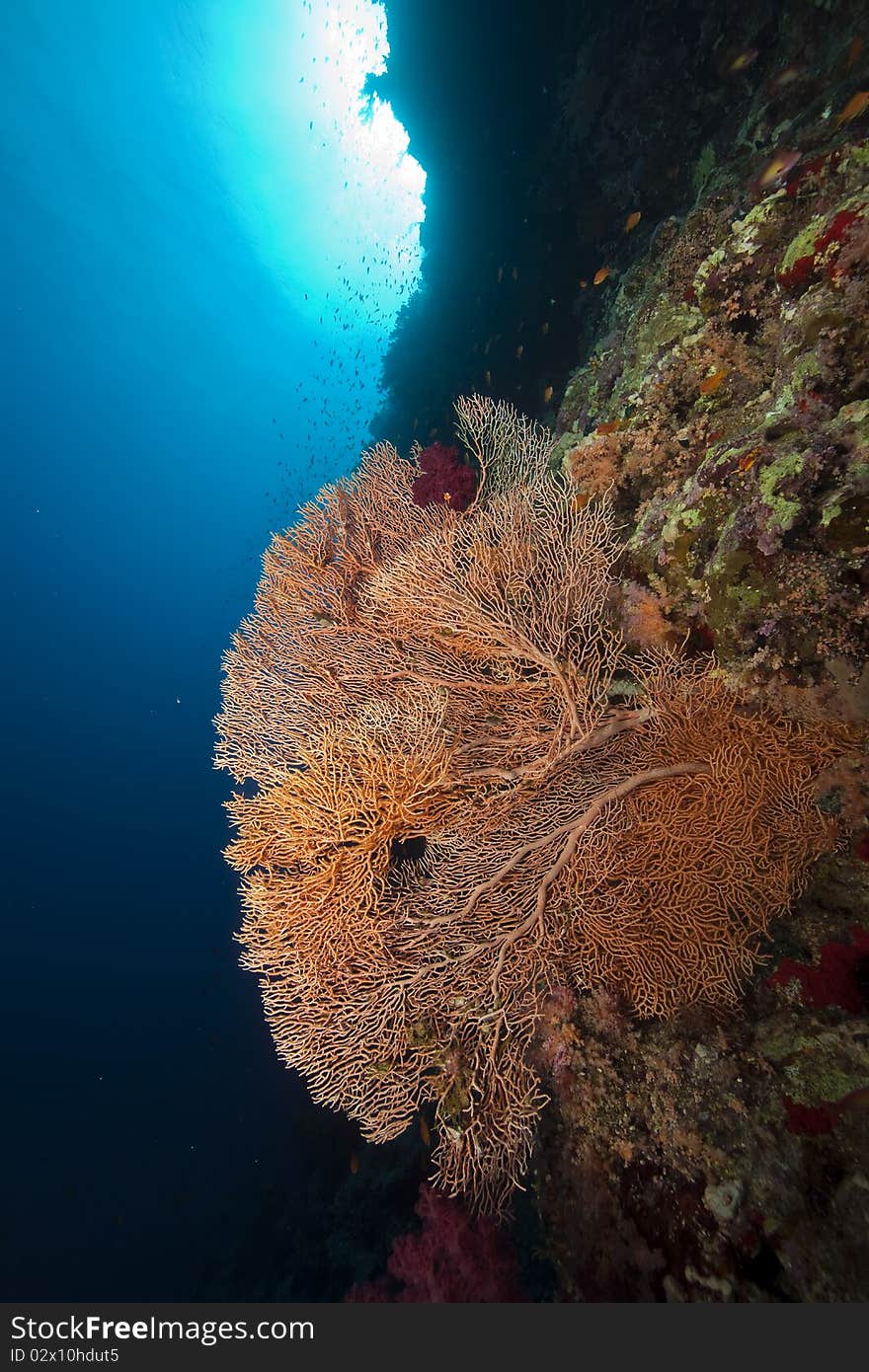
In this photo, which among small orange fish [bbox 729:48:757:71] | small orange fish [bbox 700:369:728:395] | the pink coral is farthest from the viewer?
small orange fish [bbox 729:48:757:71]

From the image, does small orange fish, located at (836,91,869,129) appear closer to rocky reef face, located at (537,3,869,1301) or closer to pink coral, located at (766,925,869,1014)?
rocky reef face, located at (537,3,869,1301)

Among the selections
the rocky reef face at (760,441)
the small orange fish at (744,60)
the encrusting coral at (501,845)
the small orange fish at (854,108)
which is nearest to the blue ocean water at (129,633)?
the encrusting coral at (501,845)

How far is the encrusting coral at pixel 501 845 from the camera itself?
3334 mm

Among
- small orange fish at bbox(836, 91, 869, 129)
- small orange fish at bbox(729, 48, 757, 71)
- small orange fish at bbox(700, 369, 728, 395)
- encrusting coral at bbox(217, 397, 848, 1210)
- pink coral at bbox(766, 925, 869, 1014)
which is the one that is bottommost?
pink coral at bbox(766, 925, 869, 1014)

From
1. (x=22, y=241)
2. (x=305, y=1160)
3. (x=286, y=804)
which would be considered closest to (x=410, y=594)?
(x=286, y=804)

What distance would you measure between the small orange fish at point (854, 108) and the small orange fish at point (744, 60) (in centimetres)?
425

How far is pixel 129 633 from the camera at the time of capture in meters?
60.7

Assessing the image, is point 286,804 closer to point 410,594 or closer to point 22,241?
point 410,594

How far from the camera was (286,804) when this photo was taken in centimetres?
350

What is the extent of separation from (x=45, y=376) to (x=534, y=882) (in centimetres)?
7108

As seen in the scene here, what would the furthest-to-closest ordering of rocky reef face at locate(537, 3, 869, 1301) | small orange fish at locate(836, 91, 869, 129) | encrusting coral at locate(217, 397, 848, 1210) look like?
small orange fish at locate(836, 91, 869, 129)
encrusting coral at locate(217, 397, 848, 1210)
rocky reef face at locate(537, 3, 869, 1301)

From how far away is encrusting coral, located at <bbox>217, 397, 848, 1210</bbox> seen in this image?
131 inches

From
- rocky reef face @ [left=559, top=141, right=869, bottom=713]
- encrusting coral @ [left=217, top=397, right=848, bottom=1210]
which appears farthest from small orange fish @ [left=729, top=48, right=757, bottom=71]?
encrusting coral @ [left=217, top=397, right=848, bottom=1210]

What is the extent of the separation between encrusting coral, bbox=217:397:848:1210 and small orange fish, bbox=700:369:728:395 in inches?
51.1
